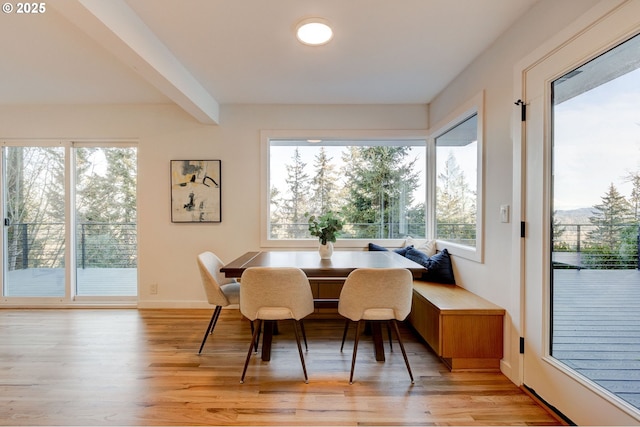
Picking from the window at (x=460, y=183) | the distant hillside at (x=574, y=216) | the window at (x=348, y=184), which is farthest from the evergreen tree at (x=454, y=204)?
the distant hillside at (x=574, y=216)

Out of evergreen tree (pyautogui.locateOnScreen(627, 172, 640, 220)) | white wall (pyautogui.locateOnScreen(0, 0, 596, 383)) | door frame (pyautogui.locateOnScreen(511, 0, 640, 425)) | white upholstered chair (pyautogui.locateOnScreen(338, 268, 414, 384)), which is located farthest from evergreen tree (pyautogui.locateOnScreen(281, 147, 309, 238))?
evergreen tree (pyautogui.locateOnScreen(627, 172, 640, 220))

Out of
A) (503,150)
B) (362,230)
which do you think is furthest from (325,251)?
(503,150)

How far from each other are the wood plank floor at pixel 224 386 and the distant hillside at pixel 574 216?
45.7 inches

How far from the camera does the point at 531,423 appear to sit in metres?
1.64

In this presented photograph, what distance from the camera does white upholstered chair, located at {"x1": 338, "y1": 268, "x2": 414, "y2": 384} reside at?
195 cm

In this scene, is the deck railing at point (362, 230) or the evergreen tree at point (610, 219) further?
the deck railing at point (362, 230)

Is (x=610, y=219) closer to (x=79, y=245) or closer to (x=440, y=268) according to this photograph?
(x=440, y=268)

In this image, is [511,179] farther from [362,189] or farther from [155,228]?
[155,228]

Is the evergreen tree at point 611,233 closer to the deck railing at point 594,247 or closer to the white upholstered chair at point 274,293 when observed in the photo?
the deck railing at point 594,247

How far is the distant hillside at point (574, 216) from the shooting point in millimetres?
1545

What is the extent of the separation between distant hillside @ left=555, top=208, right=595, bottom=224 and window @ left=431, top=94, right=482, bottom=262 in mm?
747

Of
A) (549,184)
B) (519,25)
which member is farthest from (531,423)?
(519,25)

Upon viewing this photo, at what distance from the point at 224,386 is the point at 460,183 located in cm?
277

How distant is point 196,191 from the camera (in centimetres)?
362
